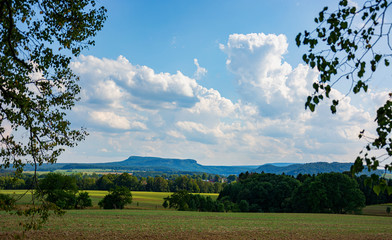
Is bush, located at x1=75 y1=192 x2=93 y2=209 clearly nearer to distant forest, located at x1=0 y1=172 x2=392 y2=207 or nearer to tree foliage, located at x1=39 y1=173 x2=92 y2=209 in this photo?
tree foliage, located at x1=39 y1=173 x2=92 y2=209

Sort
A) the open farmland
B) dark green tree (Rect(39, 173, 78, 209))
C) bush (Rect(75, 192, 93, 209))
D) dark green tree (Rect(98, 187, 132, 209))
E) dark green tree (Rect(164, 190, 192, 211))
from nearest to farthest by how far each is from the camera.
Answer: the open farmland < dark green tree (Rect(39, 173, 78, 209)) < bush (Rect(75, 192, 93, 209)) < dark green tree (Rect(98, 187, 132, 209)) < dark green tree (Rect(164, 190, 192, 211))

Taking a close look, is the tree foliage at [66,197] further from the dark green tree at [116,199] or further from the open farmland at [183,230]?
the open farmland at [183,230]

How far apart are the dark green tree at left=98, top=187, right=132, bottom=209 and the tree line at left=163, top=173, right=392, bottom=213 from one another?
13.3 metres

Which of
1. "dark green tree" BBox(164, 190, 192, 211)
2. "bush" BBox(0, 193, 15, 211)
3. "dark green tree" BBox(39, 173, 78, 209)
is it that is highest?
"bush" BBox(0, 193, 15, 211)

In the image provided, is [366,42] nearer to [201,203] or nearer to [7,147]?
[7,147]

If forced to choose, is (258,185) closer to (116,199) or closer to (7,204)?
(116,199)

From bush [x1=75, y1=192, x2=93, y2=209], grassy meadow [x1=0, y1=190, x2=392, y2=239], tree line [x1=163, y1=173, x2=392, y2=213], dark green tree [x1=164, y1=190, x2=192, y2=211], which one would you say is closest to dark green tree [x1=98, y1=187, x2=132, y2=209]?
bush [x1=75, y1=192, x2=93, y2=209]

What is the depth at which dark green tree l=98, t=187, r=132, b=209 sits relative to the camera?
75.4 meters

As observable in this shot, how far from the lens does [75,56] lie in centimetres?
1386

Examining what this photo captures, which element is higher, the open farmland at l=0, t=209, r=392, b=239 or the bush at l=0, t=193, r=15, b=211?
the bush at l=0, t=193, r=15, b=211

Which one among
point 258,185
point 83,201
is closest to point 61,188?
point 83,201

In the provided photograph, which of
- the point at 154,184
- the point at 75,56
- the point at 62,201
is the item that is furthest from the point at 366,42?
the point at 154,184

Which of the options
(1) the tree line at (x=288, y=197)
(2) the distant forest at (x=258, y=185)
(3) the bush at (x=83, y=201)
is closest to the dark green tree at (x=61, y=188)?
(3) the bush at (x=83, y=201)

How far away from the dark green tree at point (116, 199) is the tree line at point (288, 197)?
1333cm
